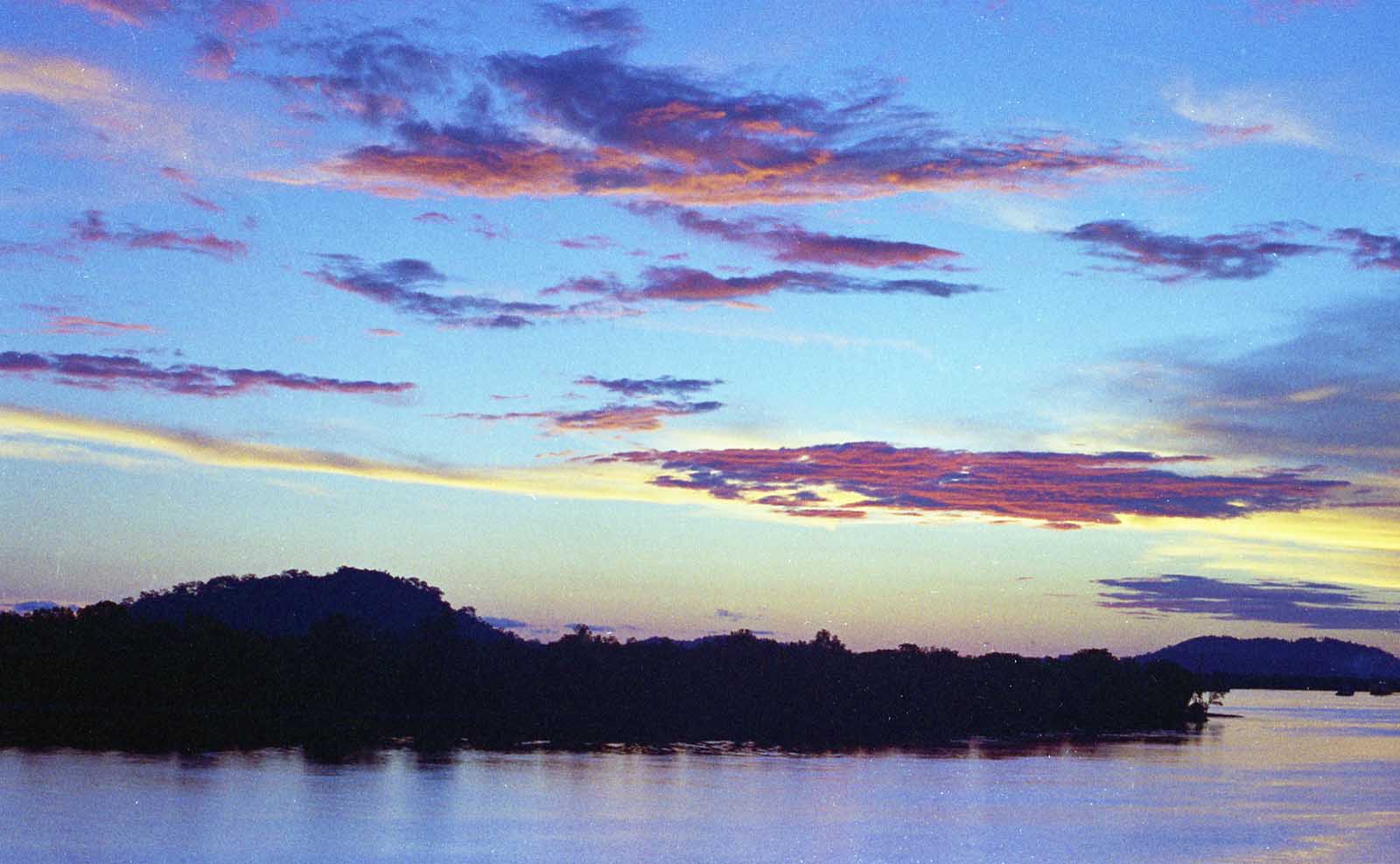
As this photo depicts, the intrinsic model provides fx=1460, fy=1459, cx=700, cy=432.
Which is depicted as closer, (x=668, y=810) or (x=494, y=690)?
(x=668, y=810)

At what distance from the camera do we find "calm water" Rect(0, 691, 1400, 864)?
5156 centimetres

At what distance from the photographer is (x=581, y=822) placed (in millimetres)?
58875

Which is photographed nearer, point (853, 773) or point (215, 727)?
point (853, 773)

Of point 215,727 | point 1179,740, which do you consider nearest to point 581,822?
point 215,727

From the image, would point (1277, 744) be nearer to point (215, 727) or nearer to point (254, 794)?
point (215, 727)

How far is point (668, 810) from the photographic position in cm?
6356

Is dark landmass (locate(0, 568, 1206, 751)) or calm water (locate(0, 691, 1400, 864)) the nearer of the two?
calm water (locate(0, 691, 1400, 864))

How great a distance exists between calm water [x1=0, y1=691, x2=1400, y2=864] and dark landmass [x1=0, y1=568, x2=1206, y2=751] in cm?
1685

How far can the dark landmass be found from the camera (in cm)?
10812

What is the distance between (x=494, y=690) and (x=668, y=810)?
228 feet

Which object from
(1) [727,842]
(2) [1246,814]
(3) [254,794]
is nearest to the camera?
(1) [727,842]

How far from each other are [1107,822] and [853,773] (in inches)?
932

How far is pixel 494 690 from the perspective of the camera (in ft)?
429

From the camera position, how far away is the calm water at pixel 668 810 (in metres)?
51.6
